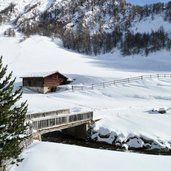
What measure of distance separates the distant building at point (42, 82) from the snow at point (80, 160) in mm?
39361

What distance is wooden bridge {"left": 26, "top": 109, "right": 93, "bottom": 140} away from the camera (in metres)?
31.3

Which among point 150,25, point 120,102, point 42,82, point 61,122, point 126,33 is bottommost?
point 120,102

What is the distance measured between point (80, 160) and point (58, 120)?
13.1 metres

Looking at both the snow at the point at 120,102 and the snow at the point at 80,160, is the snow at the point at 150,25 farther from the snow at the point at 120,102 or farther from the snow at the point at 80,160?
the snow at the point at 80,160

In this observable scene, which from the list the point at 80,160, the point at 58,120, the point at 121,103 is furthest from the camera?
the point at 121,103

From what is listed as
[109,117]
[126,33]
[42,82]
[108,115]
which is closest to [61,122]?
[109,117]

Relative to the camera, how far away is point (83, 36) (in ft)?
566

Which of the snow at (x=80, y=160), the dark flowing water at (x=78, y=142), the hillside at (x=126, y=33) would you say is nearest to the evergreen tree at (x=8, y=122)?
the snow at (x=80, y=160)

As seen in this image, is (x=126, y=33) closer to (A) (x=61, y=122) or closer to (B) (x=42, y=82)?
(B) (x=42, y=82)

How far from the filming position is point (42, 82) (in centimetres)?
6247

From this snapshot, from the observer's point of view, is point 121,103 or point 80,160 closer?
point 80,160

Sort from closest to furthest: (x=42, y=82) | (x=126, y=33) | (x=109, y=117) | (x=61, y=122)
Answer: (x=61, y=122) < (x=109, y=117) < (x=42, y=82) < (x=126, y=33)

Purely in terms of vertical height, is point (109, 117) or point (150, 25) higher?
point (150, 25)

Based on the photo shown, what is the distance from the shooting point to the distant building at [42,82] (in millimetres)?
62594
